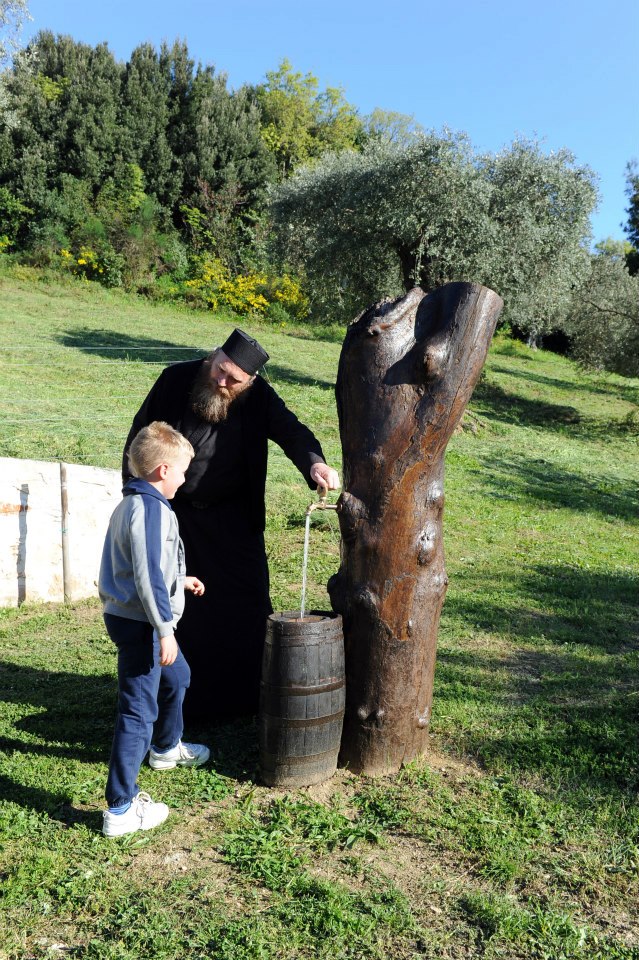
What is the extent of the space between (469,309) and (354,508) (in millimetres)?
1018

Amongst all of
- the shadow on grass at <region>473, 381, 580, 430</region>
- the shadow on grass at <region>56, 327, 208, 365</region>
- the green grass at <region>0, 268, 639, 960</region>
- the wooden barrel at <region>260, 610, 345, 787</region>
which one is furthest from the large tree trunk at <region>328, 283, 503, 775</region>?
the shadow on grass at <region>473, 381, 580, 430</region>

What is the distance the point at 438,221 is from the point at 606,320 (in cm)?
835

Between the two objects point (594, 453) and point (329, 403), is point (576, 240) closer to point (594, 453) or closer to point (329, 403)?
point (594, 453)

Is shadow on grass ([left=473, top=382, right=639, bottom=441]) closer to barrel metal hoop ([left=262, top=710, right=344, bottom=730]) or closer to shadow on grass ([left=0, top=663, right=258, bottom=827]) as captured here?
shadow on grass ([left=0, top=663, right=258, bottom=827])

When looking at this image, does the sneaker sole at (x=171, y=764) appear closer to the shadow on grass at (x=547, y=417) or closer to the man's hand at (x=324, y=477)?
the man's hand at (x=324, y=477)

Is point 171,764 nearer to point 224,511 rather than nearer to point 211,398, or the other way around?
point 224,511

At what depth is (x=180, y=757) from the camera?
12.1ft

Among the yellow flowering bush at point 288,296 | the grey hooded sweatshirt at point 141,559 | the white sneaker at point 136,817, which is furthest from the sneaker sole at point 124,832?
the yellow flowering bush at point 288,296

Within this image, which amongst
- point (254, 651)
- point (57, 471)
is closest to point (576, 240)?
point (57, 471)

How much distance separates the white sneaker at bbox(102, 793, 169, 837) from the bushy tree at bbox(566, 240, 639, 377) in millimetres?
19791

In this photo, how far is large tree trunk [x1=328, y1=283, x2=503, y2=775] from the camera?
3521 mm

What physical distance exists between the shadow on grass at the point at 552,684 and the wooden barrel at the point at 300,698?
0.91m

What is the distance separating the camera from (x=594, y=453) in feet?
53.9

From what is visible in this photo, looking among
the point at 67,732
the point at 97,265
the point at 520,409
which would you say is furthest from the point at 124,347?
the point at 67,732
